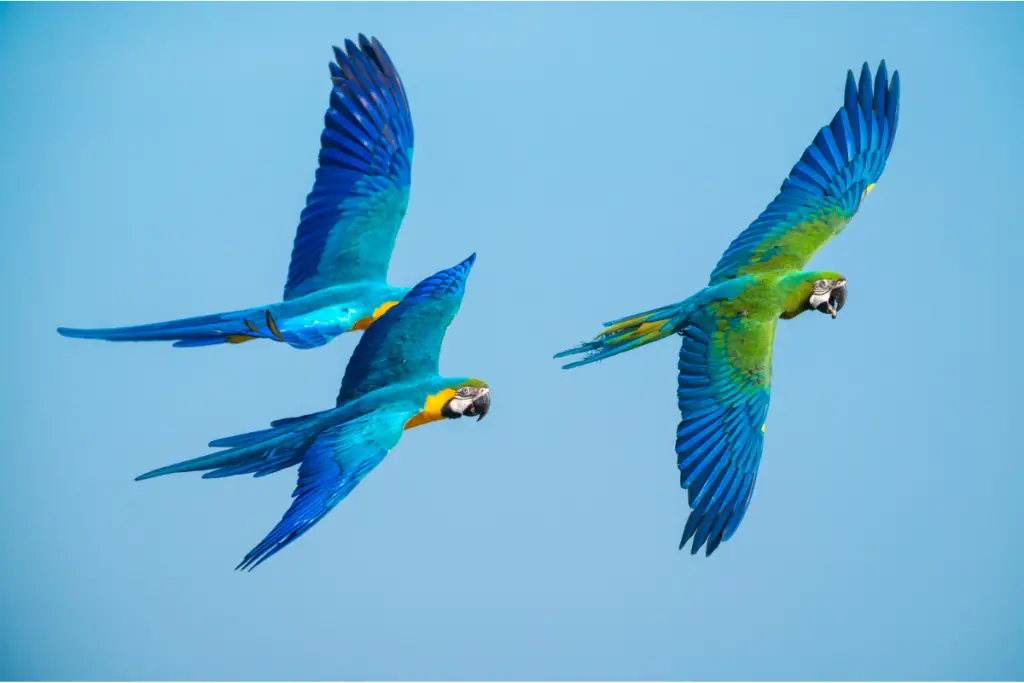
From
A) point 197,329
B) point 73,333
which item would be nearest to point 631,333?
point 197,329

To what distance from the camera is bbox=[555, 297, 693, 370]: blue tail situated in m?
12.0

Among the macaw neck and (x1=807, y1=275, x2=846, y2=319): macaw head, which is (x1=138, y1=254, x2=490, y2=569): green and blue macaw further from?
(x1=807, y1=275, x2=846, y2=319): macaw head

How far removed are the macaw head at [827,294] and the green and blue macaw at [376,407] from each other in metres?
2.39

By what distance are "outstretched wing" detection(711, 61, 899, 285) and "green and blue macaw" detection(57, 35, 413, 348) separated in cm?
258

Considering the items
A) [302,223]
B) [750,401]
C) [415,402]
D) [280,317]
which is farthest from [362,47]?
[750,401]

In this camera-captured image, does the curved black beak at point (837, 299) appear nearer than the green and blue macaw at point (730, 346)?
No

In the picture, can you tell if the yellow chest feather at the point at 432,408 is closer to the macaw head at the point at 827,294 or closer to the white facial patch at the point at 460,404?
the white facial patch at the point at 460,404

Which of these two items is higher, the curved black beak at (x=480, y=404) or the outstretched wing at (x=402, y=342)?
the outstretched wing at (x=402, y=342)

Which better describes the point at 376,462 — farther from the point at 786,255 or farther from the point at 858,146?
the point at 858,146

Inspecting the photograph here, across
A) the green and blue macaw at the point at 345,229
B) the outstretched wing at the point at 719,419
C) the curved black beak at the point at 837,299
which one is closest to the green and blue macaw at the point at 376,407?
the green and blue macaw at the point at 345,229

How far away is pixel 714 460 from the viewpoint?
11805 millimetres

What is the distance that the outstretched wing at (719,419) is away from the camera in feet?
38.6

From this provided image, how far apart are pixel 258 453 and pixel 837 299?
417 cm

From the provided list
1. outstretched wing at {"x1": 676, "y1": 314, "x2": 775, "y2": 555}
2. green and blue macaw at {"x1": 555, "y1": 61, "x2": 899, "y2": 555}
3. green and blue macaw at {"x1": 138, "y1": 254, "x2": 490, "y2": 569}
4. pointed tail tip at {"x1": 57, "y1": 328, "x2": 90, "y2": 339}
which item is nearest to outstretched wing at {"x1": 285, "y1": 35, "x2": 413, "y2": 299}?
Result: green and blue macaw at {"x1": 138, "y1": 254, "x2": 490, "y2": 569}
